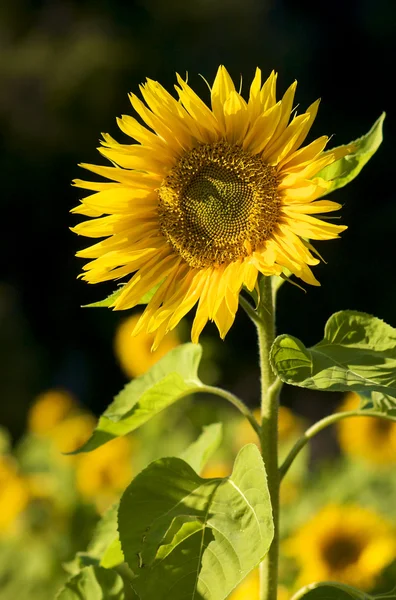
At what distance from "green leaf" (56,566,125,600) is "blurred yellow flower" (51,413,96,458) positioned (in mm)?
1493

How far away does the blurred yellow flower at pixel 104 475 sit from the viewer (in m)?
2.58

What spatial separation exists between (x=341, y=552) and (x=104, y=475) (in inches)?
34.4

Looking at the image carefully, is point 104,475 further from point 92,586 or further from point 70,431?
point 92,586

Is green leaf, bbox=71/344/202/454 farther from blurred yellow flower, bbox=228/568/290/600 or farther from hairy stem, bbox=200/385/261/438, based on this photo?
blurred yellow flower, bbox=228/568/290/600

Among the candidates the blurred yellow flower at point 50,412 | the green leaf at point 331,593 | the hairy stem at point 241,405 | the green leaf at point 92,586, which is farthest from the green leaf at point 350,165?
the blurred yellow flower at point 50,412

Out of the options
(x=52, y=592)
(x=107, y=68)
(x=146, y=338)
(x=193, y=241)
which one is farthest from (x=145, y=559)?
(x=107, y=68)

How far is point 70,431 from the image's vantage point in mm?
2971

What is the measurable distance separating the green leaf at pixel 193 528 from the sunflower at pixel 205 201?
19 centimetres

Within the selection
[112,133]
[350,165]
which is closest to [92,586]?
[350,165]

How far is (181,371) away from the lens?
4.19 ft

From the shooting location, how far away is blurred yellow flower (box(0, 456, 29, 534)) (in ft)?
8.10

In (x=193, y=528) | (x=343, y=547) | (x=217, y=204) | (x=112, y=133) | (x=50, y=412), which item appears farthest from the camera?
(x=112, y=133)

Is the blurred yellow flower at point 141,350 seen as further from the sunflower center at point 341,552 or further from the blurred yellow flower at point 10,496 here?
the sunflower center at point 341,552

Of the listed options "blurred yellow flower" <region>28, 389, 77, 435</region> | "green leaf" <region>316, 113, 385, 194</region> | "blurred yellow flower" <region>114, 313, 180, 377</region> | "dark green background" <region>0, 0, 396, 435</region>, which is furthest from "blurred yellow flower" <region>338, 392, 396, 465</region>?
"dark green background" <region>0, 0, 396, 435</region>
